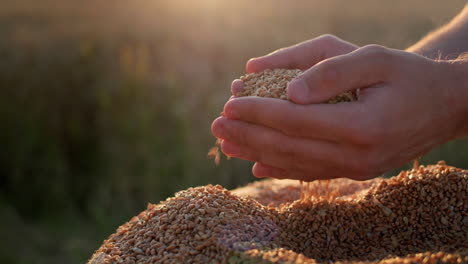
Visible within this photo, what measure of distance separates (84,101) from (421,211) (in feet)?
9.92

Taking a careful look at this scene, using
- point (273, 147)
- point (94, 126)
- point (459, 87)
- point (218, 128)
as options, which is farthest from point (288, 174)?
point (94, 126)

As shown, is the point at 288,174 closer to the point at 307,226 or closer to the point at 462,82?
the point at 307,226

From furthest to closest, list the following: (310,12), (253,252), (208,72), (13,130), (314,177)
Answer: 1. (310,12)
2. (208,72)
3. (13,130)
4. (314,177)
5. (253,252)

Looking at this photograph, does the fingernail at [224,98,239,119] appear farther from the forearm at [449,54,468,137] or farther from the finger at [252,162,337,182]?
the forearm at [449,54,468,137]

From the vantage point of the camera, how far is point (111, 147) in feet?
12.3

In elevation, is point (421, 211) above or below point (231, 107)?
below

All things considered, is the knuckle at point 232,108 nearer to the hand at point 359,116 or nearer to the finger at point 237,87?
the hand at point 359,116

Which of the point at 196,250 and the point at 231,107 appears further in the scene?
the point at 231,107

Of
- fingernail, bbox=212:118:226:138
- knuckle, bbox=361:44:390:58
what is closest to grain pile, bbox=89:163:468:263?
fingernail, bbox=212:118:226:138

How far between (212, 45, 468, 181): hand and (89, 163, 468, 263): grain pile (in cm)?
17

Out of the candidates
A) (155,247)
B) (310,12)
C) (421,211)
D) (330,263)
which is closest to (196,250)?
(155,247)

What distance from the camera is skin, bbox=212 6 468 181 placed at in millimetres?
1271

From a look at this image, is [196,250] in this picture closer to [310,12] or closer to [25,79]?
[25,79]

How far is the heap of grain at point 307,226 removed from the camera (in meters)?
1.28
